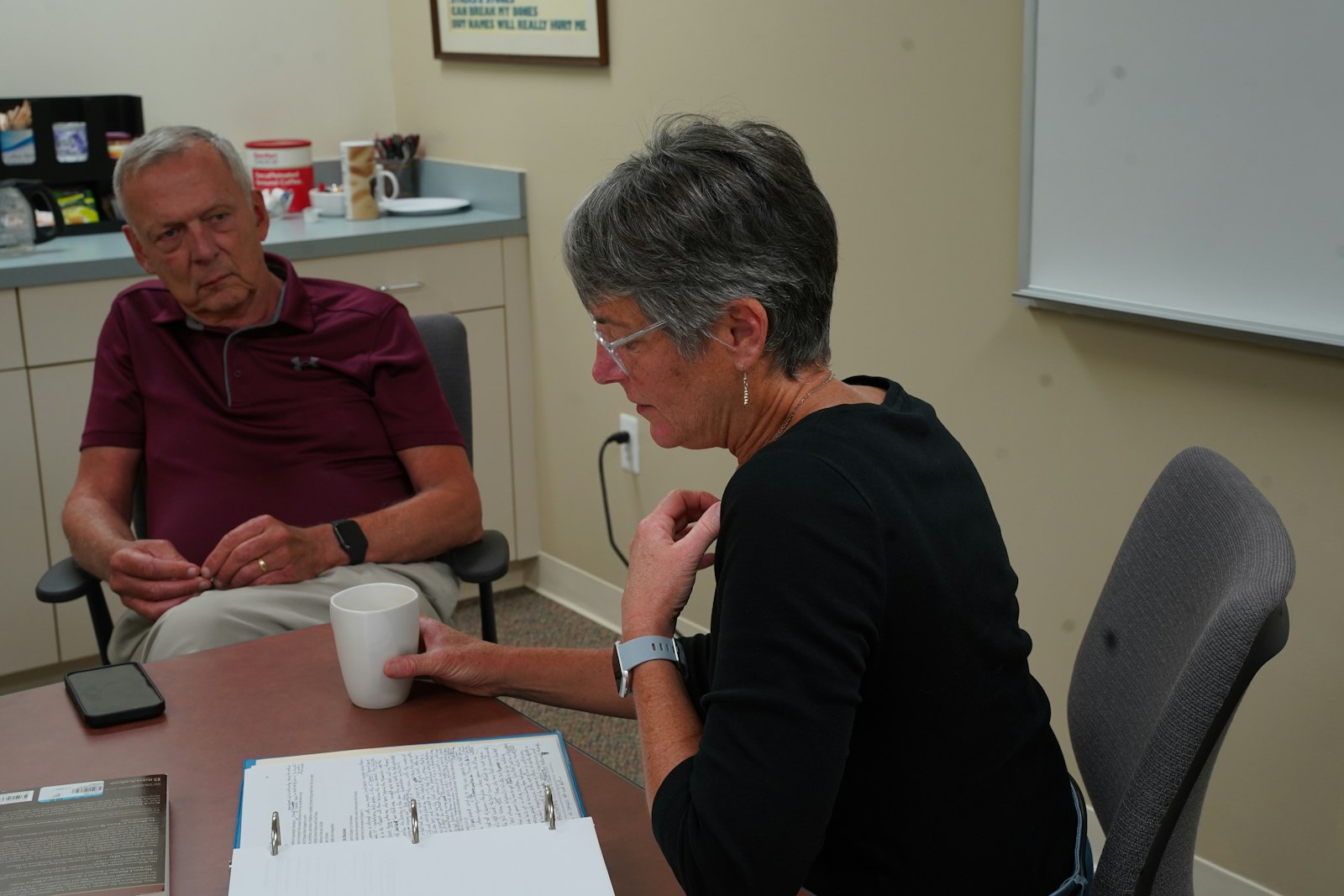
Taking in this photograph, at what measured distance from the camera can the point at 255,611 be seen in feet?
5.90

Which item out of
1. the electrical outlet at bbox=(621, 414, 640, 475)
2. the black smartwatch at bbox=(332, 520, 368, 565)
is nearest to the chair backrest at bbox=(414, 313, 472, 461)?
the black smartwatch at bbox=(332, 520, 368, 565)

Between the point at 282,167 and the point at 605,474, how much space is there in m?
1.19

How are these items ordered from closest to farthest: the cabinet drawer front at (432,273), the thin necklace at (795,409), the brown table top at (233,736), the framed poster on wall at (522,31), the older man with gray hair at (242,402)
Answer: the brown table top at (233,736)
the thin necklace at (795,409)
the older man with gray hair at (242,402)
the framed poster on wall at (522,31)
the cabinet drawer front at (432,273)

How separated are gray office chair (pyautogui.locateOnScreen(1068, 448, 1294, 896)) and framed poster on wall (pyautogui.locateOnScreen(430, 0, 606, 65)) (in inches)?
81.6

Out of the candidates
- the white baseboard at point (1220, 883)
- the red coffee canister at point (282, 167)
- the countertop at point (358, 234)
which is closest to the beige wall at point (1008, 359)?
the white baseboard at point (1220, 883)

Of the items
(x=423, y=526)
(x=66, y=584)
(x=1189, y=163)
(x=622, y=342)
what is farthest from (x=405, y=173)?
(x=622, y=342)

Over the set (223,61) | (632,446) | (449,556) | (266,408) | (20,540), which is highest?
(223,61)

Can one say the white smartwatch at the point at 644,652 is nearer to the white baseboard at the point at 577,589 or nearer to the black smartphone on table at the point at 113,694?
the black smartphone on table at the point at 113,694

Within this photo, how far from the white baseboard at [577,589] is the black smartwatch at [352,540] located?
136cm

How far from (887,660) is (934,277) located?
1381 millimetres

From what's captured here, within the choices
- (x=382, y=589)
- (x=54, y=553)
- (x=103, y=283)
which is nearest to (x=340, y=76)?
(x=103, y=283)

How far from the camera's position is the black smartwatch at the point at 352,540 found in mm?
1959

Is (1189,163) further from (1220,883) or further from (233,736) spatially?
(233,736)

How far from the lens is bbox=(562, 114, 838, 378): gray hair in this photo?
108 centimetres
